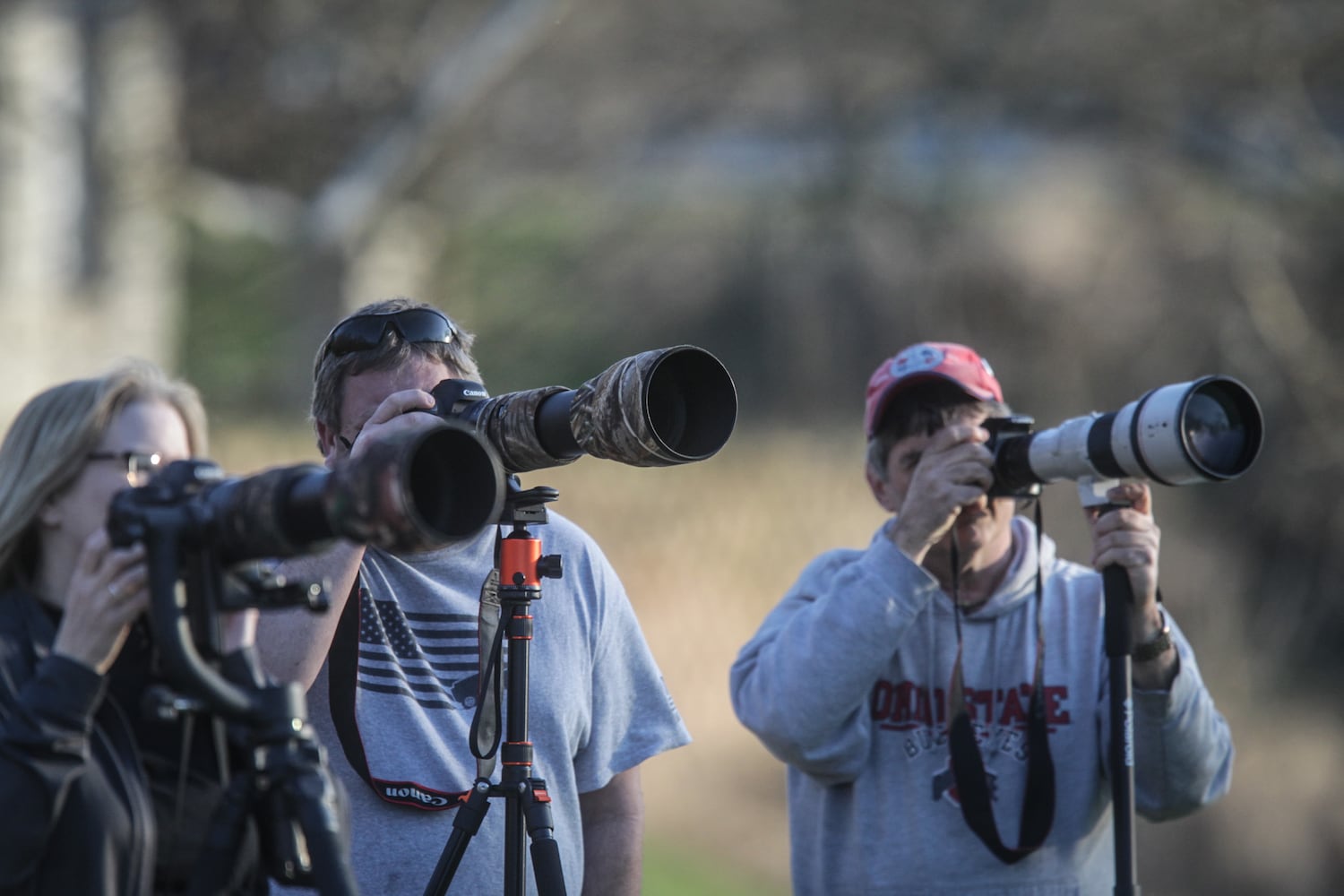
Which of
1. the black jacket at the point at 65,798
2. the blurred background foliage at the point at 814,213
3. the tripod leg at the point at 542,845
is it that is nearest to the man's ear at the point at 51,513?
the black jacket at the point at 65,798

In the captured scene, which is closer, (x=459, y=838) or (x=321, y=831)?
(x=321, y=831)

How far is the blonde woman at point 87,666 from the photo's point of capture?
174 centimetres

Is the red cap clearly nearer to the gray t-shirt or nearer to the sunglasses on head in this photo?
the gray t-shirt

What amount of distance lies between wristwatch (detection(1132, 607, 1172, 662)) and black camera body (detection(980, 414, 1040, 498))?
0.33 metres

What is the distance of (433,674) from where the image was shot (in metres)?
2.41

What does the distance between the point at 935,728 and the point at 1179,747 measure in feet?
1.51

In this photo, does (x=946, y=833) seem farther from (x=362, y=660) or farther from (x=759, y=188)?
(x=759, y=188)

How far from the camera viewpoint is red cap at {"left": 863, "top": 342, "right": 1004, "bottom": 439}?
2.99m

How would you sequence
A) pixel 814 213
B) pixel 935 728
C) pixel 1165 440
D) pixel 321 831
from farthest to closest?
pixel 814 213 < pixel 935 728 < pixel 1165 440 < pixel 321 831

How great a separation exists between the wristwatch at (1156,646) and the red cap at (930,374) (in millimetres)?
573

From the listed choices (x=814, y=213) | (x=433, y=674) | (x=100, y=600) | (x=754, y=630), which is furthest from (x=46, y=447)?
(x=814, y=213)

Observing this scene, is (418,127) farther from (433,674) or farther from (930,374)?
(433,674)

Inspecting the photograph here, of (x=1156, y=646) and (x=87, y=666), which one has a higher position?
(x=1156, y=646)

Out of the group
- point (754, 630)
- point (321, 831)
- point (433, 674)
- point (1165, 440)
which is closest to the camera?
point (321, 831)
